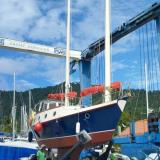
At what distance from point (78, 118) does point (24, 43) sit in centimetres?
1817

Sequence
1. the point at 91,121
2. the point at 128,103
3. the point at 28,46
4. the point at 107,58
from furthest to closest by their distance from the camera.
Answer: the point at 28,46 → the point at 128,103 → the point at 107,58 → the point at 91,121

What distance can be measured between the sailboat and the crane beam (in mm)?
12624

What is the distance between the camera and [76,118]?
18953mm

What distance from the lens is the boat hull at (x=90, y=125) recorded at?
1762 cm

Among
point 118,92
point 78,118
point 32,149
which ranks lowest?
point 32,149

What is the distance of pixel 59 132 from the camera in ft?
66.5

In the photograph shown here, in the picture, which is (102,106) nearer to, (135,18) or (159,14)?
(159,14)

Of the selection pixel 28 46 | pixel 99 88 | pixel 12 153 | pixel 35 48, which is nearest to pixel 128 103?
pixel 12 153

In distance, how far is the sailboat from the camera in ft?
58.0

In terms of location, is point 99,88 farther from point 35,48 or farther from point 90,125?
point 35,48

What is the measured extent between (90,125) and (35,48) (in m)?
18.9

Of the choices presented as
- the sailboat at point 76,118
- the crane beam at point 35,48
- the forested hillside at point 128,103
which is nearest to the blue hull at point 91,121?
the sailboat at point 76,118

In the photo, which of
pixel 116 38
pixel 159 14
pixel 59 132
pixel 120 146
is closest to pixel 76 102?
pixel 59 132

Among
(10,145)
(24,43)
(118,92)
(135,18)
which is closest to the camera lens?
(118,92)
